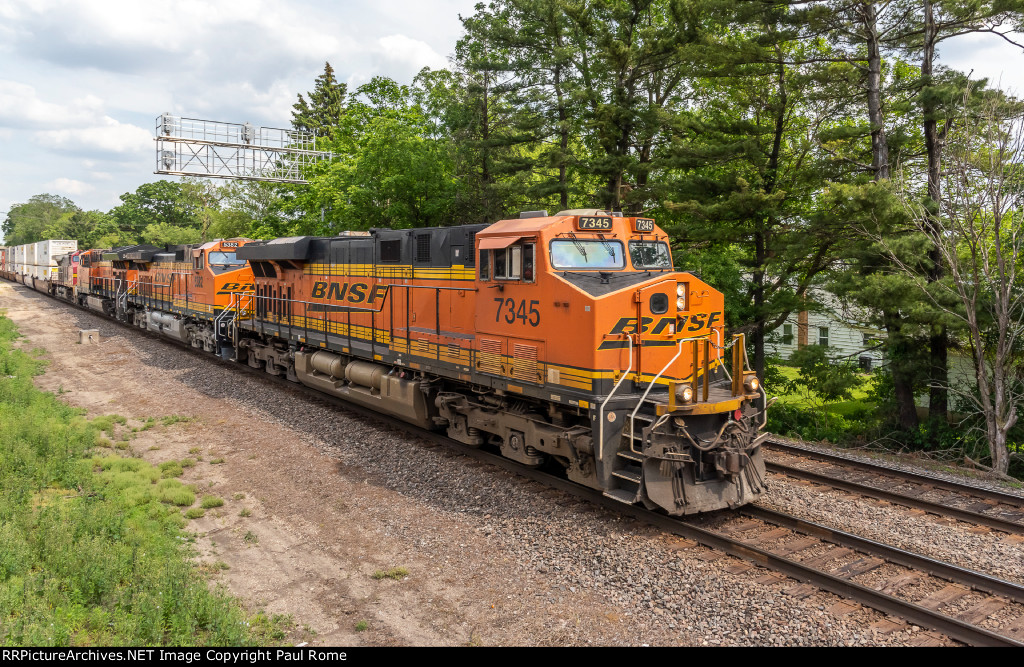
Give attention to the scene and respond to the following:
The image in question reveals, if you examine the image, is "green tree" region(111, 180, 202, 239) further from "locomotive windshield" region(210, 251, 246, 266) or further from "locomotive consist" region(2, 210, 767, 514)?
"locomotive consist" region(2, 210, 767, 514)

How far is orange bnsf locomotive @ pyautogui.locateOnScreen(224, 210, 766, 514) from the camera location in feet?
25.8

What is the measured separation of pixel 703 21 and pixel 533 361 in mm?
12581

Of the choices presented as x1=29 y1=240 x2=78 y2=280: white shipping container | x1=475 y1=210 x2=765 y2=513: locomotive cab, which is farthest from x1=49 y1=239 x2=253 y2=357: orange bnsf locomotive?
x1=475 y1=210 x2=765 y2=513: locomotive cab

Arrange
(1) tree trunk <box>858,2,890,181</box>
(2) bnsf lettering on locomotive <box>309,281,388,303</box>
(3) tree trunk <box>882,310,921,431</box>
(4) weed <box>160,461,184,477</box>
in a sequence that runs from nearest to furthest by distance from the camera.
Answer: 1. (4) weed <box>160,461,184,477</box>
2. (2) bnsf lettering on locomotive <box>309,281,388,303</box>
3. (3) tree trunk <box>882,310,921,431</box>
4. (1) tree trunk <box>858,2,890,181</box>

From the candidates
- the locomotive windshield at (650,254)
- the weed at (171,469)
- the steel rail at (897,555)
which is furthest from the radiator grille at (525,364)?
the weed at (171,469)

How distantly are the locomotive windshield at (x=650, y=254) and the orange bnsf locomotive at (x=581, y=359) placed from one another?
0.02 meters

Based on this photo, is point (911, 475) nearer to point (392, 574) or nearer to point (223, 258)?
point (392, 574)

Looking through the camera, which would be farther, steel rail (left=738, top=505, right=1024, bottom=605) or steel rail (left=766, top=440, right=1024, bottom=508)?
steel rail (left=766, top=440, right=1024, bottom=508)

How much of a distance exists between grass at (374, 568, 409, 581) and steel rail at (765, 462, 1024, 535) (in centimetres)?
631

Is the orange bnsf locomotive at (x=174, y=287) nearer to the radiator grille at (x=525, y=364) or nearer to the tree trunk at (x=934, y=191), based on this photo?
the radiator grille at (x=525, y=364)

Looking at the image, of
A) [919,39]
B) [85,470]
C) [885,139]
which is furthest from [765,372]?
[85,470]

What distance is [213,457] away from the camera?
11180mm

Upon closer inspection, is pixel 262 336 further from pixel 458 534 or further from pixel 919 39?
pixel 919 39

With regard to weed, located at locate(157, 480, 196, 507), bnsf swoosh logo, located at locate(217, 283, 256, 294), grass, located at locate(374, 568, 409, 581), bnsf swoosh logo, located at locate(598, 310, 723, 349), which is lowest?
grass, located at locate(374, 568, 409, 581)
